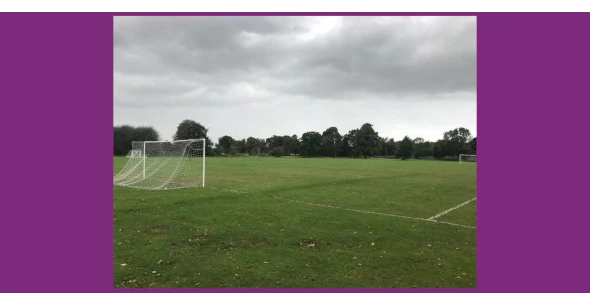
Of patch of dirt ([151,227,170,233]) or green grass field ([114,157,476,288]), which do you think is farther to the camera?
patch of dirt ([151,227,170,233])

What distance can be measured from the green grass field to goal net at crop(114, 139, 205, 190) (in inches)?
195

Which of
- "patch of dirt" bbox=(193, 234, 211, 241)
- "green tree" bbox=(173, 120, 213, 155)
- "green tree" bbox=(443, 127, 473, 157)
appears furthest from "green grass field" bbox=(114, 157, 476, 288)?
"green tree" bbox=(173, 120, 213, 155)

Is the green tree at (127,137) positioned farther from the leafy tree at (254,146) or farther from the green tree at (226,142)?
the leafy tree at (254,146)

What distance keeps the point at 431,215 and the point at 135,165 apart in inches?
687

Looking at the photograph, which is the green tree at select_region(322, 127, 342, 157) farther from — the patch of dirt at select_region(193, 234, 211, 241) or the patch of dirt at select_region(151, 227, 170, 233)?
the patch of dirt at select_region(193, 234, 211, 241)

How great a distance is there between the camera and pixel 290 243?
6445mm

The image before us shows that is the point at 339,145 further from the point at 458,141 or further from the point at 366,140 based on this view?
the point at 458,141

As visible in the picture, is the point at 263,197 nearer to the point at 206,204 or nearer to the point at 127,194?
the point at 206,204

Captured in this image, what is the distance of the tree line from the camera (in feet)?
254

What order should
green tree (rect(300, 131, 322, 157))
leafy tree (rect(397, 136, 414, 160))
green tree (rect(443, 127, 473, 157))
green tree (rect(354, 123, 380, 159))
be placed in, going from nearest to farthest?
green tree (rect(443, 127, 473, 157)) < green tree (rect(354, 123, 380, 159)) < leafy tree (rect(397, 136, 414, 160)) < green tree (rect(300, 131, 322, 157))

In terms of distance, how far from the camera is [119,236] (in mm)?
6859

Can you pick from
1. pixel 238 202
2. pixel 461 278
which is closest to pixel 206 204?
pixel 238 202

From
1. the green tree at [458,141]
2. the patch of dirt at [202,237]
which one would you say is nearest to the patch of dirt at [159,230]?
the patch of dirt at [202,237]

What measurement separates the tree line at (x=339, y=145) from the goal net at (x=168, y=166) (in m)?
52.9
